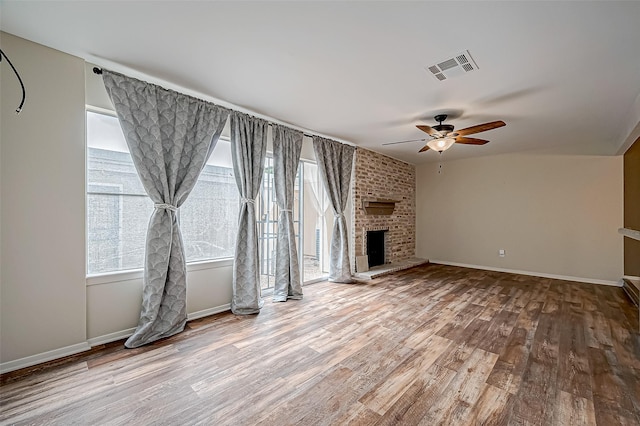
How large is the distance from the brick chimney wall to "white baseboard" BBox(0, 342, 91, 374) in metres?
4.17

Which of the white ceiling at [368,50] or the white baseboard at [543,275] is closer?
the white ceiling at [368,50]

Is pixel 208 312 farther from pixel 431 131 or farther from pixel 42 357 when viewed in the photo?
pixel 431 131

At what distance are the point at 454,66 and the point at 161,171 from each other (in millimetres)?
3040

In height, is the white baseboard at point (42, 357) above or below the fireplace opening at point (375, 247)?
below

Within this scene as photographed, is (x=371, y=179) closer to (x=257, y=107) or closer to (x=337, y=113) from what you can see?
(x=337, y=113)

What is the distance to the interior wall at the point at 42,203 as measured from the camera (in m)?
2.21

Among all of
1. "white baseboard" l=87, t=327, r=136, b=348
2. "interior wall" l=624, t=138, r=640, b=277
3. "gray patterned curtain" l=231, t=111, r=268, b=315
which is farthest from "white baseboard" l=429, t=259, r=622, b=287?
"white baseboard" l=87, t=327, r=136, b=348

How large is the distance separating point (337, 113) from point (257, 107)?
1075mm

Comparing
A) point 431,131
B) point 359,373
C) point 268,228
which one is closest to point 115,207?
point 268,228

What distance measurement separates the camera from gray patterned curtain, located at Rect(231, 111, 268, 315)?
357 centimetres

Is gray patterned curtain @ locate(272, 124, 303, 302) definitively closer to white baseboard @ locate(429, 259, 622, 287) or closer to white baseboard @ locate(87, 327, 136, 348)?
white baseboard @ locate(87, 327, 136, 348)

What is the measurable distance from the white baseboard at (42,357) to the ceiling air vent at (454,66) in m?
4.10

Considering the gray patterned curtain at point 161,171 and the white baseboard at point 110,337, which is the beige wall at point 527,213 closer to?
the gray patterned curtain at point 161,171

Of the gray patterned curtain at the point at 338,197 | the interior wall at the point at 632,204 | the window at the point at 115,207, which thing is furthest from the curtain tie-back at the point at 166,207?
the interior wall at the point at 632,204
